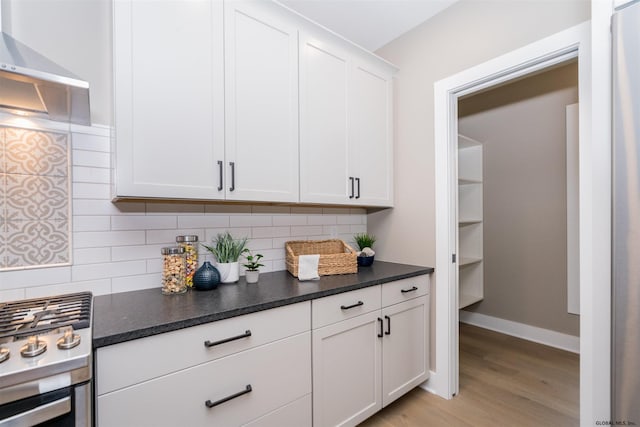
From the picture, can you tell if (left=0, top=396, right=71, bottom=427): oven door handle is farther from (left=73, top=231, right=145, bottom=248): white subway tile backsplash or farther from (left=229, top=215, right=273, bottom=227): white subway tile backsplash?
(left=229, top=215, right=273, bottom=227): white subway tile backsplash

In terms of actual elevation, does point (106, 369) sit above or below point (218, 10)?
below

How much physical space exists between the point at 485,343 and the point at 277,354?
238cm

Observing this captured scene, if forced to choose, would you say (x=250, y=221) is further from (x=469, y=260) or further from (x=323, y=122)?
(x=469, y=260)

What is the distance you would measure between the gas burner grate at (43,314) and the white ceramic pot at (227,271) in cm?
57

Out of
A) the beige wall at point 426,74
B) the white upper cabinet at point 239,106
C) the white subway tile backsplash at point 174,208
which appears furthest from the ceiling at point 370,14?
the white subway tile backsplash at point 174,208

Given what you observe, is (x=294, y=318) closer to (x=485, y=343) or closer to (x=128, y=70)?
(x=128, y=70)

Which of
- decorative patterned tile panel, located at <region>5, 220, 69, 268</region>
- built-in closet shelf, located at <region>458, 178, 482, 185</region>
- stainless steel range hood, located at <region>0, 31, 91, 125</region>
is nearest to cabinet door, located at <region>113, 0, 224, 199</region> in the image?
stainless steel range hood, located at <region>0, 31, 91, 125</region>

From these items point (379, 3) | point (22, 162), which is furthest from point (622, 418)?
point (22, 162)

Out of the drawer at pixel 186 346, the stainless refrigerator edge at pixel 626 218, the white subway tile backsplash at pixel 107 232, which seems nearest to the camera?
the drawer at pixel 186 346

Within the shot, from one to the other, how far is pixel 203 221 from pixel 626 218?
1.90 meters

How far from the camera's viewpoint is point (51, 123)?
1339 millimetres

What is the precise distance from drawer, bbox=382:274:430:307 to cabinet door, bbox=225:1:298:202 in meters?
0.78

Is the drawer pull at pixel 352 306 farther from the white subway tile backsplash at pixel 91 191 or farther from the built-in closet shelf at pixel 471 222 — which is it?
the built-in closet shelf at pixel 471 222

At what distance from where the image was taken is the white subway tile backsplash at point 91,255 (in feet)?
4.55
